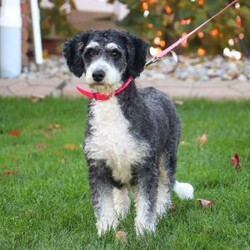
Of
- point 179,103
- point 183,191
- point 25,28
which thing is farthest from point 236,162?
point 25,28

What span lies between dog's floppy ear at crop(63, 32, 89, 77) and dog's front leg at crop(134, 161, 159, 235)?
0.69 metres

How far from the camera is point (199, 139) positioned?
6.94 m

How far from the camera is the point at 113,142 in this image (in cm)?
401

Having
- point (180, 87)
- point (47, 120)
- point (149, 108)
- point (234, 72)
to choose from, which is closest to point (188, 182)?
point (149, 108)

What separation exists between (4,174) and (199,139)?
7.08ft

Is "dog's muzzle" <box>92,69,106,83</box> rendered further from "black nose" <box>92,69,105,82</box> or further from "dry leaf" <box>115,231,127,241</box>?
"dry leaf" <box>115,231,127,241</box>

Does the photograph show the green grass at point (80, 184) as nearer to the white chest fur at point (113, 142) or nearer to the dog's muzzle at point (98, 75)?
the white chest fur at point (113, 142)

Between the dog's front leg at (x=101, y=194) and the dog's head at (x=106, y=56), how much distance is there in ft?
1.60

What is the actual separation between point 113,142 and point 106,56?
0.49m

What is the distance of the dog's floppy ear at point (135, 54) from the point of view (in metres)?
4.12

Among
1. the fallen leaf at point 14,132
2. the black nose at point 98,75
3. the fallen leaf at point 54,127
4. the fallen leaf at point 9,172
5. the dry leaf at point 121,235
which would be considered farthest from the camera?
the fallen leaf at point 54,127

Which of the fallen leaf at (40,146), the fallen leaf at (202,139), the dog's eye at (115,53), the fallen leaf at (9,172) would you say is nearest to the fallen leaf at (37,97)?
the fallen leaf at (40,146)

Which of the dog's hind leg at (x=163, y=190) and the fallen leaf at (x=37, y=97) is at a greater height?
the dog's hind leg at (x=163, y=190)

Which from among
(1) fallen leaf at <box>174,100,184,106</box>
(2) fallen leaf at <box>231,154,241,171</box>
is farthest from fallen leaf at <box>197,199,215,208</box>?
(1) fallen leaf at <box>174,100,184,106</box>
